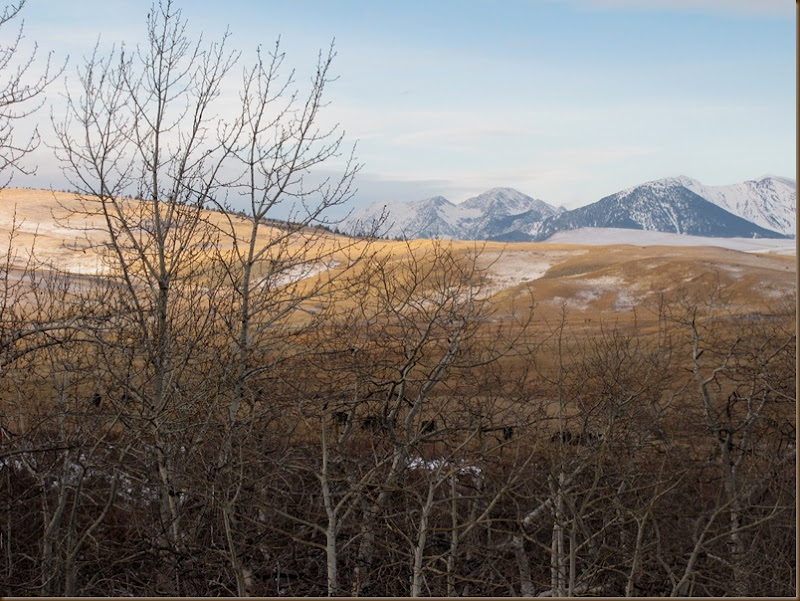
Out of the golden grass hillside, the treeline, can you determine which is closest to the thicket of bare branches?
the treeline

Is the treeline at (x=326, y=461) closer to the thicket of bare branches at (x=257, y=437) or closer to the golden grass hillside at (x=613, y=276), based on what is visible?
the thicket of bare branches at (x=257, y=437)

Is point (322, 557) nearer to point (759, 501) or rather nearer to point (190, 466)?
point (190, 466)

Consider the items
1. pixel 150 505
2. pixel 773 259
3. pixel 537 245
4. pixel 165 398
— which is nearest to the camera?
pixel 165 398

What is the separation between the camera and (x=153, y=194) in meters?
12.6

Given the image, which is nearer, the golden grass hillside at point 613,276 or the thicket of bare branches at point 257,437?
the thicket of bare branches at point 257,437

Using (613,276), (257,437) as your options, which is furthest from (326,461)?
(613,276)

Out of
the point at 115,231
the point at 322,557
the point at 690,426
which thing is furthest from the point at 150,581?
the point at 690,426

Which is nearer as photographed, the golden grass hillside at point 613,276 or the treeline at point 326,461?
the treeline at point 326,461

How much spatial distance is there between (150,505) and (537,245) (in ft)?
359

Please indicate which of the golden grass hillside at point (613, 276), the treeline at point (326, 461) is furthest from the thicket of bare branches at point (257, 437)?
the golden grass hillside at point (613, 276)

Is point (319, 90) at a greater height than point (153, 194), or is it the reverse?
point (319, 90)

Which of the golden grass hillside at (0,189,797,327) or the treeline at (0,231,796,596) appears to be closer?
the treeline at (0,231,796,596)

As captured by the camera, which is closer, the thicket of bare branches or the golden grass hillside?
the thicket of bare branches

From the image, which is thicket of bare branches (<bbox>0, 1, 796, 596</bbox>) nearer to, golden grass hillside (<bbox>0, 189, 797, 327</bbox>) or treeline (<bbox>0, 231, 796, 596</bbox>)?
treeline (<bbox>0, 231, 796, 596</bbox>)
